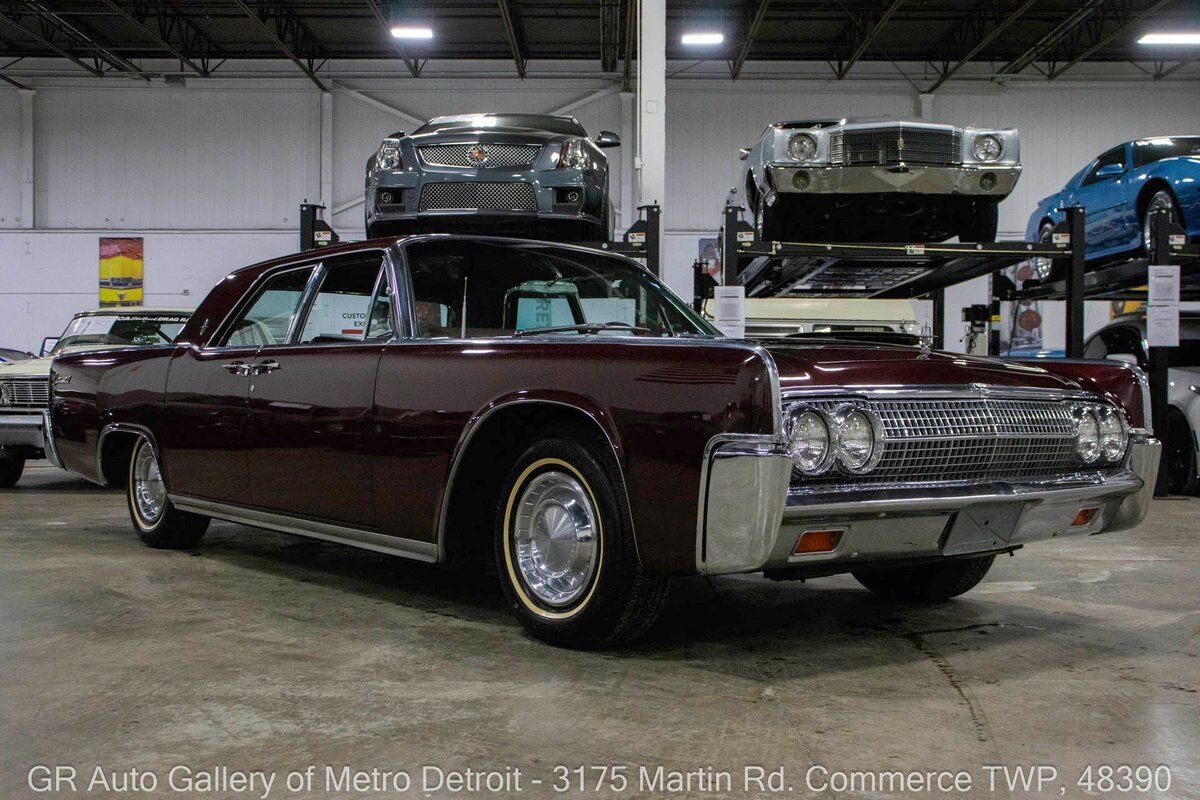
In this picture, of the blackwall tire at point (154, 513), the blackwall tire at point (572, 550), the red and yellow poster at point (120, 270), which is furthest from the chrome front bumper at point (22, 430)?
the red and yellow poster at point (120, 270)

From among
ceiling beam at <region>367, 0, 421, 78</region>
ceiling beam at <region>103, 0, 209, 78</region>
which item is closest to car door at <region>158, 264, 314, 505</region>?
ceiling beam at <region>367, 0, 421, 78</region>

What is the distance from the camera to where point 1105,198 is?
9.45 m

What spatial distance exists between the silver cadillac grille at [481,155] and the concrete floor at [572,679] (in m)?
3.26

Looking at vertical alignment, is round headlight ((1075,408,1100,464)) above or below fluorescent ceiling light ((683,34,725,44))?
below

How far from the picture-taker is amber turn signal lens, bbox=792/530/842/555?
2857 mm

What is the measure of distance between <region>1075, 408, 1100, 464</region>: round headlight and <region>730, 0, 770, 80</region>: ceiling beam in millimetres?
16193

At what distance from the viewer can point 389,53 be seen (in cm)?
2219

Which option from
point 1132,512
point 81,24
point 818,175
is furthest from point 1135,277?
point 81,24

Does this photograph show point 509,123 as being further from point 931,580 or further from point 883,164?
point 931,580

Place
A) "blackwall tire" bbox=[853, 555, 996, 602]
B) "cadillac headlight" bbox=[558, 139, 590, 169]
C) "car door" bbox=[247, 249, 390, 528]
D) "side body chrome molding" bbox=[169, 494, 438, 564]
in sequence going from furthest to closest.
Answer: "cadillac headlight" bbox=[558, 139, 590, 169], "blackwall tire" bbox=[853, 555, 996, 602], "car door" bbox=[247, 249, 390, 528], "side body chrome molding" bbox=[169, 494, 438, 564]

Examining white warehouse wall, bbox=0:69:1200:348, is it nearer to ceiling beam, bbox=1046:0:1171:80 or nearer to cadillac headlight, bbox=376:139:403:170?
ceiling beam, bbox=1046:0:1171:80

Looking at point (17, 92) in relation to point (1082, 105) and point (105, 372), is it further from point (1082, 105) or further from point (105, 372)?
point (1082, 105)

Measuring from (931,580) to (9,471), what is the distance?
804 centimetres

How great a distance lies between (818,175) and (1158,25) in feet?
55.2
